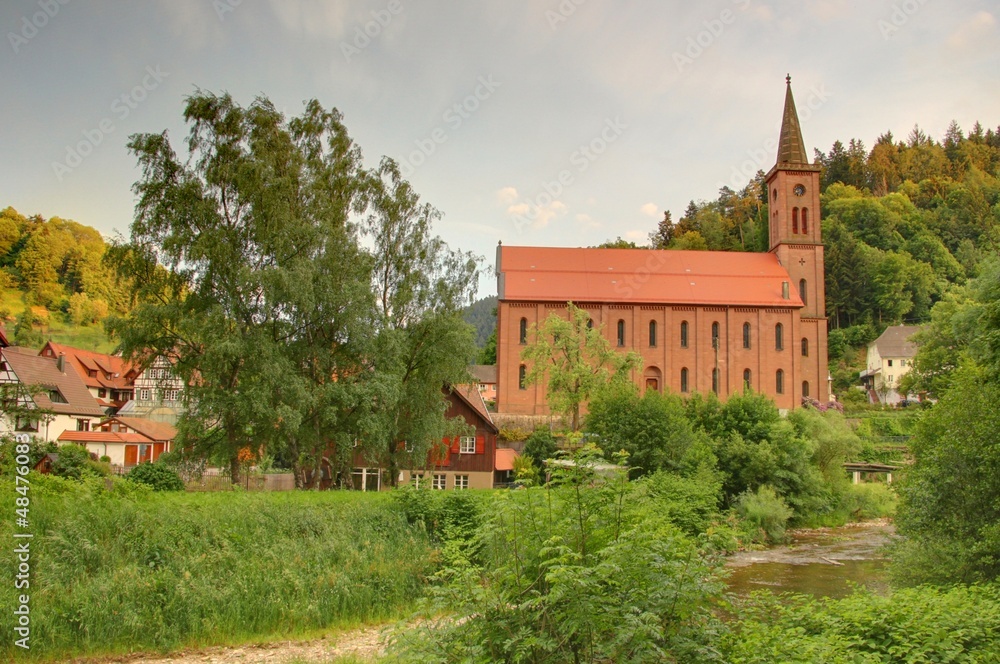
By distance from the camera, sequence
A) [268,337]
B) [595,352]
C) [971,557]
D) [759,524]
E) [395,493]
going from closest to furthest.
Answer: [971,557] < [395,493] < [268,337] < [759,524] < [595,352]

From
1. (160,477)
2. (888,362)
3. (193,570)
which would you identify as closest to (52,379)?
(160,477)

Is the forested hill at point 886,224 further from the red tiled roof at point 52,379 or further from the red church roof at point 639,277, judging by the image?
the red tiled roof at point 52,379

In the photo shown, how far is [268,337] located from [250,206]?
438 centimetres

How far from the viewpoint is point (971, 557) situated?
14.5 meters

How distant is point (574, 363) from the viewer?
1702 inches

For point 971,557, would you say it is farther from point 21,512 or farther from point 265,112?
point 265,112

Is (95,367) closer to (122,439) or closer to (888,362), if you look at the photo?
(122,439)

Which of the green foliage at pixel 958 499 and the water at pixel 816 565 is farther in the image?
the water at pixel 816 565

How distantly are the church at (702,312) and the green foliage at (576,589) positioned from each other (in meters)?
46.8

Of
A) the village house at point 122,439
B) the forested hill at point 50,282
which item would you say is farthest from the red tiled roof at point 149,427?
the forested hill at point 50,282

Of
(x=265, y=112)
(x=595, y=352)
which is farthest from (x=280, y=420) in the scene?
(x=595, y=352)

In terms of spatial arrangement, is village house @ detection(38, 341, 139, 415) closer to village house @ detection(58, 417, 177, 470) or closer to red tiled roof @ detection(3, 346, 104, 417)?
red tiled roof @ detection(3, 346, 104, 417)

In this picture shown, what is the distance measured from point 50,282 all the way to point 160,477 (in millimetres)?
78347

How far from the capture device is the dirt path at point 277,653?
42.1 feet
